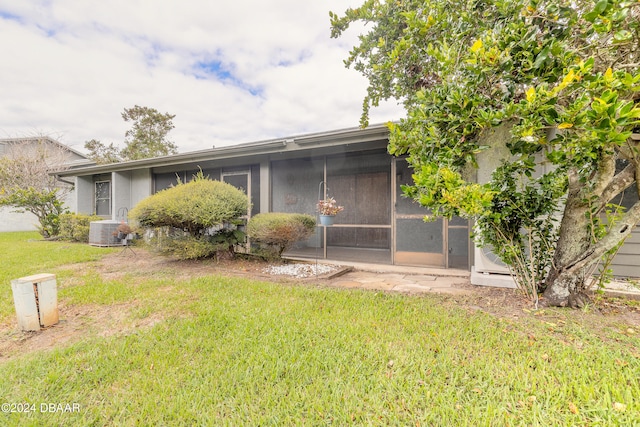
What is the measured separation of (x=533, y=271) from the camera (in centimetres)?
326

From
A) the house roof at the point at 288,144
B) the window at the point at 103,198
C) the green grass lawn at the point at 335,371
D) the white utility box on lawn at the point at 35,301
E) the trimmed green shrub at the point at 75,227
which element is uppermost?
the house roof at the point at 288,144

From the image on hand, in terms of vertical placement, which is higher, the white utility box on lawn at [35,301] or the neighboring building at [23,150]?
the neighboring building at [23,150]

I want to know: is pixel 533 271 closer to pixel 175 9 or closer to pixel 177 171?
pixel 175 9

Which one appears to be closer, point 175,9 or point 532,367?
point 532,367

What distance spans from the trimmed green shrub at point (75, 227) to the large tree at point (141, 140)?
12.3 m

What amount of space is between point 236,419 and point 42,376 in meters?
1.61

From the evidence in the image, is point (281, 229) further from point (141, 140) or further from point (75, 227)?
point (141, 140)

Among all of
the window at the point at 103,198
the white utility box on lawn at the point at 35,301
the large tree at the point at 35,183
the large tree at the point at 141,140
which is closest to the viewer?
the white utility box on lawn at the point at 35,301

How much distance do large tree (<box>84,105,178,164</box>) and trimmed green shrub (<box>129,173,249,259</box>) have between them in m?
18.5

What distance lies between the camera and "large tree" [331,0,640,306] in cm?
213

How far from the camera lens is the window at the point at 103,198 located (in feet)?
37.8

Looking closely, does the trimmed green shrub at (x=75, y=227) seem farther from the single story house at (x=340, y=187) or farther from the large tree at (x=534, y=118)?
the large tree at (x=534, y=118)

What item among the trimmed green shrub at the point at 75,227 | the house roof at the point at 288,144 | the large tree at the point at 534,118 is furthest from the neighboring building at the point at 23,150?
the large tree at the point at 534,118

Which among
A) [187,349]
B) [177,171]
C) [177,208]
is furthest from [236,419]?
[177,171]
